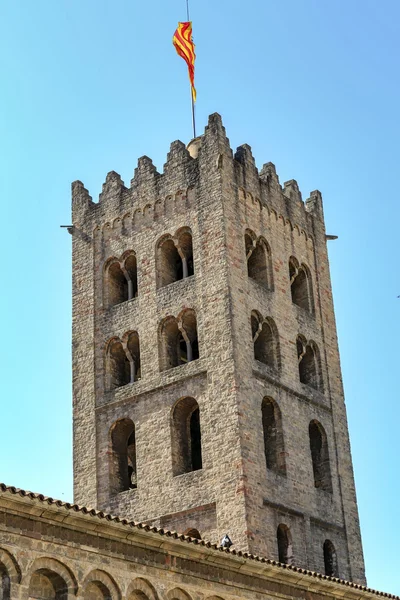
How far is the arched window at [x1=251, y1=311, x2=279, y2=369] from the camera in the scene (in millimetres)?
33562

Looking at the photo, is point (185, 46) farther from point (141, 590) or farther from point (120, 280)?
point (141, 590)

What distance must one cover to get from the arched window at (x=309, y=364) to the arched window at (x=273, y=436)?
291cm

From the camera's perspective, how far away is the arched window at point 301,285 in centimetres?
3669

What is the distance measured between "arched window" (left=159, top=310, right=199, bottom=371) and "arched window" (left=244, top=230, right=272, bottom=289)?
2.85m

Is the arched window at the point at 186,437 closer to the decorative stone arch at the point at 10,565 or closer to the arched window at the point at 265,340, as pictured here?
the arched window at the point at 265,340

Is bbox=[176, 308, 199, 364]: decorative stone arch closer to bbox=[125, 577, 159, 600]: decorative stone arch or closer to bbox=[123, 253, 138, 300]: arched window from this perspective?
bbox=[123, 253, 138, 300]: arched window

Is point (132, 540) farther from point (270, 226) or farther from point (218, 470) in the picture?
point (270, 226)

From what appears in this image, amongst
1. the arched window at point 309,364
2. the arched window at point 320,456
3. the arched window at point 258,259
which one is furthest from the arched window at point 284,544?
the arched window at point 258,259

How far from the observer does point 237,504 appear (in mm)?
29562

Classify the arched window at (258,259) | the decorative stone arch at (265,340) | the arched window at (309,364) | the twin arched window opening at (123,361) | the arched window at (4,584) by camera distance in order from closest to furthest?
the arched window at (4,584) → the decorative stone arch at (265,340) → the twin arched window opening at (123,361) → the arched window at (258,259) → the arched window at (309,364)

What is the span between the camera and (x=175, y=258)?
35562 millimetres

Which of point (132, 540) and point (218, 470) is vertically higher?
point (218, 470)

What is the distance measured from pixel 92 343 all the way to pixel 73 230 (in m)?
4.71

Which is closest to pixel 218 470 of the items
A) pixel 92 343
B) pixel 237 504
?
pixel 237 504
